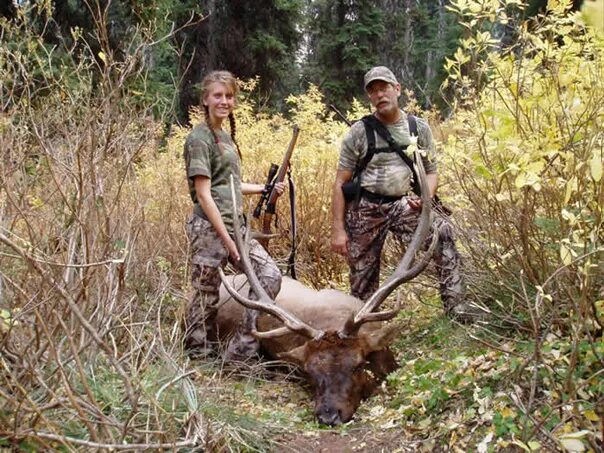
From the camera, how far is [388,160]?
5.50 m

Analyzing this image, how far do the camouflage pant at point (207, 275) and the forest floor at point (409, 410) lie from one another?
520 mm

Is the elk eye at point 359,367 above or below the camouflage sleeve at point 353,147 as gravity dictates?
below

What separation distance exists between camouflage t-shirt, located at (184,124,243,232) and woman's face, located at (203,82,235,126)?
0.38ft

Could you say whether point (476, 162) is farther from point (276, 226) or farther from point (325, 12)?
point (325, 12)

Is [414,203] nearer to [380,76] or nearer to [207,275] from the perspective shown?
[380,76]

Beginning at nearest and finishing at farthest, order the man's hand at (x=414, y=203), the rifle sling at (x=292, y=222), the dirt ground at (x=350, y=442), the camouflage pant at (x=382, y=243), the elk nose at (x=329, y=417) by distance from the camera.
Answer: the dirt ground at (x=350, y=442), the elk nose at (x=329, y=417), the camouflage pant at (x=382, y=243), the man's hand at (x=414, y=203), the rifle sling at (x=292, y=222)

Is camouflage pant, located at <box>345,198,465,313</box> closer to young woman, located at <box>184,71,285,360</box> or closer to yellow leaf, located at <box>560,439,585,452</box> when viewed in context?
young woman, located at <box>184,71,285,360</box>

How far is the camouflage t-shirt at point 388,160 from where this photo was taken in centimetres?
550

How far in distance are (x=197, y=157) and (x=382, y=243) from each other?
5.79 feet

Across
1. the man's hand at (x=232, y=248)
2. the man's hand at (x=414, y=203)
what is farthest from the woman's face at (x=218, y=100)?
the man's hand at (x=414, y=203)

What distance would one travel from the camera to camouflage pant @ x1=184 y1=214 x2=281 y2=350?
5055mm

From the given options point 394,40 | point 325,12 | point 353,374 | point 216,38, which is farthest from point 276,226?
point 394,40

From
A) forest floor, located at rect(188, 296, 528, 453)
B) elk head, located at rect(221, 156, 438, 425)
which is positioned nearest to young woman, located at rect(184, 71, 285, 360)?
elk head, located at rect(221, 156, 438, 425)

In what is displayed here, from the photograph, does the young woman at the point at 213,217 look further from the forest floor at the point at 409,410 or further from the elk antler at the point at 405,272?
the elk antler at the point at 405,272
